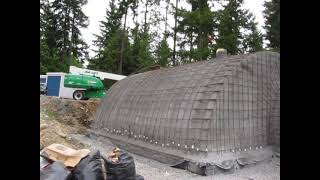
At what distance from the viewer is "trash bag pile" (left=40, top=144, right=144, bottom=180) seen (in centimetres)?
454

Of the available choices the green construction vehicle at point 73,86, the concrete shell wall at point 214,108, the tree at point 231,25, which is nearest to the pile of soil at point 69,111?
the green construction vehicle at point 73,86

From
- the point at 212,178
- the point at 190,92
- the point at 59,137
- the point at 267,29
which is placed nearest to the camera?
the point at 212,178

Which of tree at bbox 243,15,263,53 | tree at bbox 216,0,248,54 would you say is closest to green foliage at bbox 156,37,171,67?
tree at bbox 216,0,248,54

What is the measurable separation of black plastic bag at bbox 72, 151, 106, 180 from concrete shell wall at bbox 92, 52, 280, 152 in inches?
114

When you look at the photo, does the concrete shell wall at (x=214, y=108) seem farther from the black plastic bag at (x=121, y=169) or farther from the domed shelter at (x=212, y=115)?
the black plastic bag at (x=121, y=169)


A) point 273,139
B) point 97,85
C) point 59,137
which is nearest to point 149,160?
point 273,139

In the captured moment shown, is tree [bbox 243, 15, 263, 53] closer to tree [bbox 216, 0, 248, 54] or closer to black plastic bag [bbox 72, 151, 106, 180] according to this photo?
tree [bbox 216, 0, 248, 54]

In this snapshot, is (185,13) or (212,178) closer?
(212,178)

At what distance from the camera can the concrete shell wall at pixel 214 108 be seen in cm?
753

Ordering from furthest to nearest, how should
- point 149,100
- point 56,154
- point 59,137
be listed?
point 59,137, point 149,100, point 56,154

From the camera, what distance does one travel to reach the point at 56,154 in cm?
582
